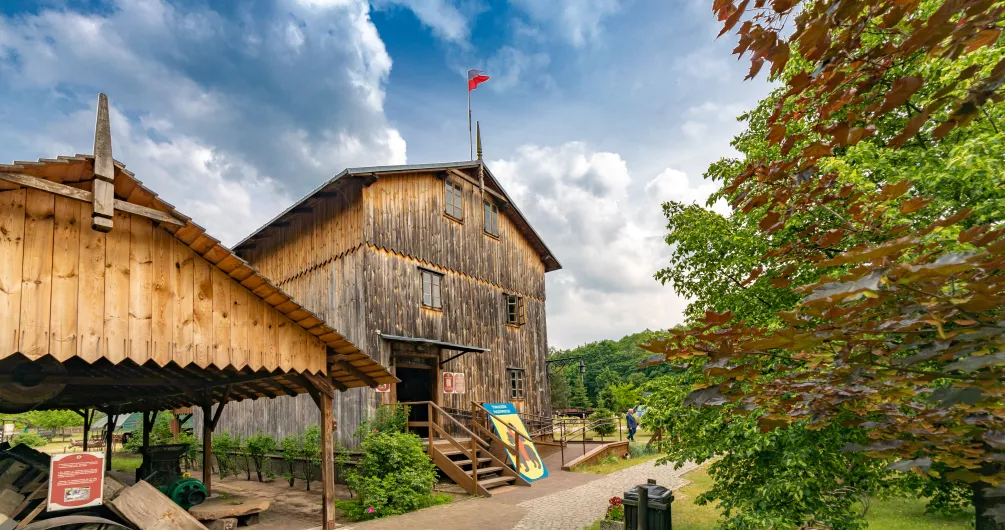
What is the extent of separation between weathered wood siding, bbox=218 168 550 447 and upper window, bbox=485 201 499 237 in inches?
10.3

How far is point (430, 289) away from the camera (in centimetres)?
1600

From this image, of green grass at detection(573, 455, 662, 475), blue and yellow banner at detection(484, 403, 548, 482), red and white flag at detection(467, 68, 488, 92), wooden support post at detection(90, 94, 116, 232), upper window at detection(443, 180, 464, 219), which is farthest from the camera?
red and white flag at detection(467, 68, 488, 92)

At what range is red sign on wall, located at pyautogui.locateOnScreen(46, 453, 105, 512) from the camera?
21.0 ft

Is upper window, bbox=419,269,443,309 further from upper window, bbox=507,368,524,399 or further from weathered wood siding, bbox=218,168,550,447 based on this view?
upper window, bbox=507,368,524,399

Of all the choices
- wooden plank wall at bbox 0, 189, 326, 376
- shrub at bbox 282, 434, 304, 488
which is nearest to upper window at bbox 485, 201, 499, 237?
shrub at bbox 282, 434, 304, 488

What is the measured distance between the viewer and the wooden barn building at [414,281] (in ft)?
47.1

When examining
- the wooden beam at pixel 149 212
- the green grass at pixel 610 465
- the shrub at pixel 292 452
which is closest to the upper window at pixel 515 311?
the green grass at pixel 610 465

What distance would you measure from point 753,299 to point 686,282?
907 mm

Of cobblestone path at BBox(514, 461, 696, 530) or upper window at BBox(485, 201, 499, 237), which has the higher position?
upper window at BBox(485, 201, 499, 237)

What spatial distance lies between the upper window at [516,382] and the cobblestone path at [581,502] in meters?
4.57

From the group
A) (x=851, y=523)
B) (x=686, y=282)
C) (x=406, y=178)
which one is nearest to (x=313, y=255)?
(x=406, y=178)

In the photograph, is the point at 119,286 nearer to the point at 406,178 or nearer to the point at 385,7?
the point at 406,178

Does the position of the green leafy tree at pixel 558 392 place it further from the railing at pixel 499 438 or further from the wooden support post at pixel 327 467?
the wooden support post at pixel 327 467

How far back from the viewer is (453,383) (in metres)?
15.8
